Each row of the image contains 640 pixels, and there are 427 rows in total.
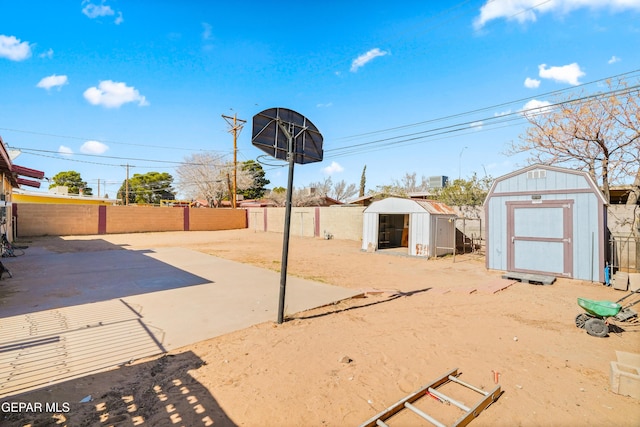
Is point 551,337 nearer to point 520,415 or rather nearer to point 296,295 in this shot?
point 520,415

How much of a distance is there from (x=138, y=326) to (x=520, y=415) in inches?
201

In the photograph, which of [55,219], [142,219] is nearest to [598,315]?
[142,219]

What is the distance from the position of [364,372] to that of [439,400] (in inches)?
33.4

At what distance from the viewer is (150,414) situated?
2693 millimetres

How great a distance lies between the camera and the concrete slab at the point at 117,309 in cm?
369

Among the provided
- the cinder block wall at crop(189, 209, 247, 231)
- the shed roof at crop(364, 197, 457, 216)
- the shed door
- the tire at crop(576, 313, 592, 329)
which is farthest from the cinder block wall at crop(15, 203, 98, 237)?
the tire at crop(576, 313, 592, 329)

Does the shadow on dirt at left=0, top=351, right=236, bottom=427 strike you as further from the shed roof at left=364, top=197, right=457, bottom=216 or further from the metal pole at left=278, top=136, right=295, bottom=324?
the shed roof at left=364, top=197, right=457, bottom=216

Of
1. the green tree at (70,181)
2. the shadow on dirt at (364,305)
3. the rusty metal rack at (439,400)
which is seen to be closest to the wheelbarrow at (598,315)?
the rusty metal rack at (439,400)

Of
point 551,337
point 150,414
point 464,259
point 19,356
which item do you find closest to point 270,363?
point 150,414

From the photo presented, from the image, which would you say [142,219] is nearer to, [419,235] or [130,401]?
[419,235]

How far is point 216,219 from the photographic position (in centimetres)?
2834

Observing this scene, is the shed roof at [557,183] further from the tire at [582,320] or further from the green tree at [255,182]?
the green tree at [255,182]

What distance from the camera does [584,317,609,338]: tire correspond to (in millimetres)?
4556

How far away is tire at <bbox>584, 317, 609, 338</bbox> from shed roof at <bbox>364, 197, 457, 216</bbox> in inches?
323
